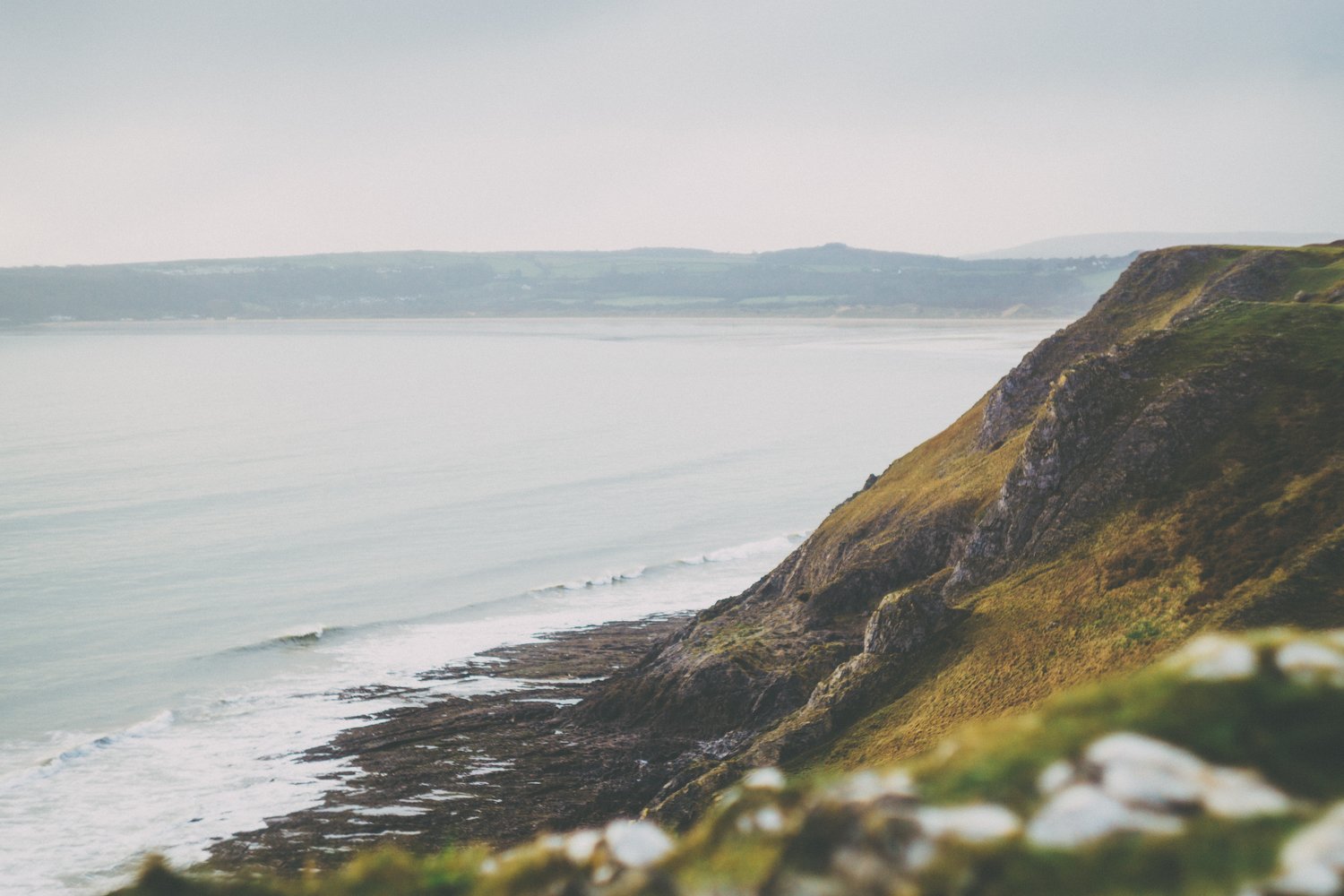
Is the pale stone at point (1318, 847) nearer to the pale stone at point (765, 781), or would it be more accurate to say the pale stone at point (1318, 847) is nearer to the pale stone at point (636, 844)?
the pale stone at point (765, 781)

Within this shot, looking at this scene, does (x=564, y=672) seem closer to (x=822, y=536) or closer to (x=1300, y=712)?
(x=822, y=536)

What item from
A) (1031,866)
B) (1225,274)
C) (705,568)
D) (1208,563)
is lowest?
(705,568)

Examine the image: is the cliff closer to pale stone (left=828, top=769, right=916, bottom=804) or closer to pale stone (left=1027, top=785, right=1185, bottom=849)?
pale stone (left=828, top=769, right=916, bottom=804)

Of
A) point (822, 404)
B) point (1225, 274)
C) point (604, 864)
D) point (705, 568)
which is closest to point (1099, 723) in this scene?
point (604, 864)

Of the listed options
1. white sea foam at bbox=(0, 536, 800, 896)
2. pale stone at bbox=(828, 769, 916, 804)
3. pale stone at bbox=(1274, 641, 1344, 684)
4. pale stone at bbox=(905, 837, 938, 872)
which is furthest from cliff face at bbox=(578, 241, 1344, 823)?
pale stone at bbox=(905, 837, 938, 872)

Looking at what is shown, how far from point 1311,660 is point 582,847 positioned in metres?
4.88

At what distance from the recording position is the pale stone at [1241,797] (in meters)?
5.49

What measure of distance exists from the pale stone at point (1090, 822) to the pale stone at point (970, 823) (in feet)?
0.46

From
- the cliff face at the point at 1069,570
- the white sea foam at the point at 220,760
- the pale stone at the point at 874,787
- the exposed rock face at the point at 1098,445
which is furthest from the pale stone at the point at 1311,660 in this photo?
the white sea foam at the point at 220,760

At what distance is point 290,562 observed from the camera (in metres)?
74.3

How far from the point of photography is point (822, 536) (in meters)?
48.9

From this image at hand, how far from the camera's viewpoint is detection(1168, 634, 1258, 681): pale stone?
20.7 ft

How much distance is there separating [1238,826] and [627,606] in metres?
56.6

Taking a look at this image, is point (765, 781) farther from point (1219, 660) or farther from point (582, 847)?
point (1219, 660)
